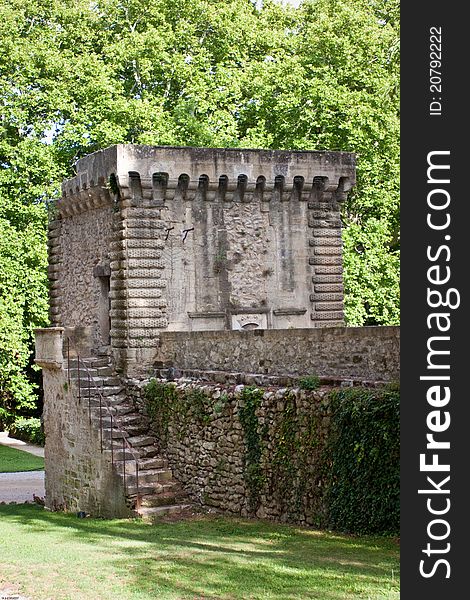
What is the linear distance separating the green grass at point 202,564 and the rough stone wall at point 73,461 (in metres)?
2.99

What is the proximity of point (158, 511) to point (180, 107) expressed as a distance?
18.6m

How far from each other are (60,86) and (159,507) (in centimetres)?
1838

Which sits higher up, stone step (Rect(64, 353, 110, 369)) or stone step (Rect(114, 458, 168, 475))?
stone step (Rect(64, 353, 110, 369))

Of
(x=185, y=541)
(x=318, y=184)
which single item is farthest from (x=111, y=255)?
(x=185, y=541)

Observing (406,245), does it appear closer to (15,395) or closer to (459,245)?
(459,245)

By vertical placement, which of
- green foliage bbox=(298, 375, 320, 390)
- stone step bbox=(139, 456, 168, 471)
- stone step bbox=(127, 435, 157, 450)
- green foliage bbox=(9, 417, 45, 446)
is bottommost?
green foliage bbox=(9, 417, 45, 446)

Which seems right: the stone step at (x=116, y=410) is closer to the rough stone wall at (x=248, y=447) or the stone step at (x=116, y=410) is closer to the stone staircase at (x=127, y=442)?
the stone staircase at (x=127, y=442)

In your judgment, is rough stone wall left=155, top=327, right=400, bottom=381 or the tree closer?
rough stone wall left=155, top=327, right=400, bottom=381

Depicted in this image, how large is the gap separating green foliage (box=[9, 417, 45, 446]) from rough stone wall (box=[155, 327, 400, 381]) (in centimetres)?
1579

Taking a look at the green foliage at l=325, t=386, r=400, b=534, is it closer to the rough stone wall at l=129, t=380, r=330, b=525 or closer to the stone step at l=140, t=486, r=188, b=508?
the rough stone wall at l=129, t=380, r=330, b=525

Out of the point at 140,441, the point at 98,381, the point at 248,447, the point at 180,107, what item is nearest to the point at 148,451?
the point at 140,441

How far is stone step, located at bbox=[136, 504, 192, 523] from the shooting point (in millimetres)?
18469

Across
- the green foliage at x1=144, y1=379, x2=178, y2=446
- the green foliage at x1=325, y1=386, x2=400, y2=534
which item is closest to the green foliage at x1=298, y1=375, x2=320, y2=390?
the green foliage at x1=325, y1=386, x2=400, y2=534

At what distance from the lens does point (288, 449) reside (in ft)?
52.8
